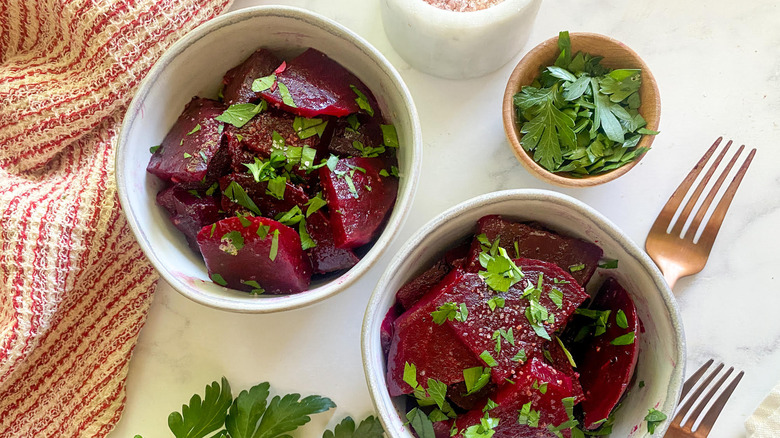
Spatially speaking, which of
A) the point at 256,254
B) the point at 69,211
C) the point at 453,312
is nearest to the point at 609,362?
the point at 453,312

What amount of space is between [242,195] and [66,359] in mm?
541

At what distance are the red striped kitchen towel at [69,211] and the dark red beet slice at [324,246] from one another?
392mm

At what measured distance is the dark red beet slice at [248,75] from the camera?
1.11m

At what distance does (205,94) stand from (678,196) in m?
0.92

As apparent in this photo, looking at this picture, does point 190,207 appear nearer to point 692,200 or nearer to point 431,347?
point 431,347

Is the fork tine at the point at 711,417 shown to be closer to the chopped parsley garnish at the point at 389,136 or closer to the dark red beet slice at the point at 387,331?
the dark red beet slice at the point at 387,331

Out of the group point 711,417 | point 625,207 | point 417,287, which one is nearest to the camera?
point 417,287

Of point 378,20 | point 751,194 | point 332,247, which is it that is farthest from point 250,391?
point 751,194

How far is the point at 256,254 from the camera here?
1024mm

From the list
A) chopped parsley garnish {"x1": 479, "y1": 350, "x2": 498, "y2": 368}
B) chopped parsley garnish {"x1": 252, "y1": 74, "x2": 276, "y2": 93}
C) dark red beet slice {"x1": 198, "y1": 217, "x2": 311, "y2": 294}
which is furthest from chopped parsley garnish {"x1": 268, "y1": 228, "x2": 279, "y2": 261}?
chopped parsley garnish {"x1": 479, "y1": 350, "x2": 498, "y2": 368}

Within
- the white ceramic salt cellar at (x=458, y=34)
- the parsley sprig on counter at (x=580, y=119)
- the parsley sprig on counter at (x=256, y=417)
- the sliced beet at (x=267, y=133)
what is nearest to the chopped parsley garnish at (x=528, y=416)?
the parsley sprig on counter at (x=256, y=417)

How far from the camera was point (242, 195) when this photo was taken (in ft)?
3.49

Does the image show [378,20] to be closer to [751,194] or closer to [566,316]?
[566,316]

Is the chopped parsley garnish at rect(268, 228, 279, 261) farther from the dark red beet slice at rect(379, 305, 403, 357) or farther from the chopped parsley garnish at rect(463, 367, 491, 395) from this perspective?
the chopped parsley garnish at rect(463, 367, 491, 395)
